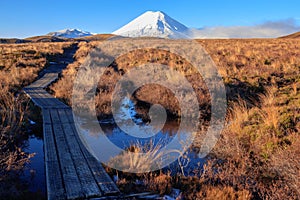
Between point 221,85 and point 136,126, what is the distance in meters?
4.61

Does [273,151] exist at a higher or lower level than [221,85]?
lower

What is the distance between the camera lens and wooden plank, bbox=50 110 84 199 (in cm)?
472

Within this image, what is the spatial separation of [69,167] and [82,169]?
0.25 metres

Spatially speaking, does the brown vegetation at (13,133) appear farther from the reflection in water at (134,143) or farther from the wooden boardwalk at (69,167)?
the reflection in water at (134,143)

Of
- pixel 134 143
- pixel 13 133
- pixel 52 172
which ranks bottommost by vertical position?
pixel 134 143

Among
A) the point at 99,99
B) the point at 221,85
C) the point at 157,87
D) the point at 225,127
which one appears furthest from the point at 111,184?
the point at 221,85

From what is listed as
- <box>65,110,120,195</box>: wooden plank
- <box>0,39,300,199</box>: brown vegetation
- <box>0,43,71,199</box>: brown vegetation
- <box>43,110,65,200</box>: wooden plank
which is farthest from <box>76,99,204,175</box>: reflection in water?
<box>0,43,71,199</box>: brown vegetation

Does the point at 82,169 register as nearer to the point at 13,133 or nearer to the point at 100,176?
the point at 100,176

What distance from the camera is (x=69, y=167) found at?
18.5 feet

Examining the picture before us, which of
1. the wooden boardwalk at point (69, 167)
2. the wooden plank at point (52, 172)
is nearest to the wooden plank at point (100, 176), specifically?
the wooden boardwalk at point (69, 167)

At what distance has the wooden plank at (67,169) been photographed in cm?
472

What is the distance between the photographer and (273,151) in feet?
21.4

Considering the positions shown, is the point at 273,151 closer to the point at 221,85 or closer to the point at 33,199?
the point at 33,199

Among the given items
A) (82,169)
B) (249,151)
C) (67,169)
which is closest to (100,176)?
(82,169)
